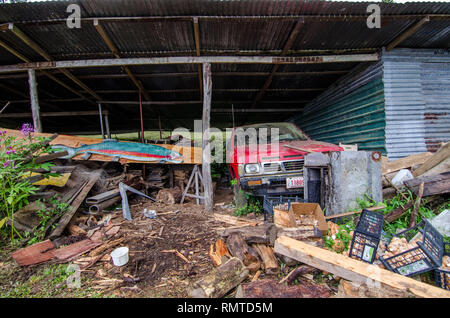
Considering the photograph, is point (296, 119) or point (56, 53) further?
point (296, 119)

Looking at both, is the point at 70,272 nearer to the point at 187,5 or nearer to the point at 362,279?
the point at 362,279

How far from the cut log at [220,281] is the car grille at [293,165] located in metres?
1.86

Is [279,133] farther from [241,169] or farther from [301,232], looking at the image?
[301,232]

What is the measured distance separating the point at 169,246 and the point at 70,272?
1176 millimetres

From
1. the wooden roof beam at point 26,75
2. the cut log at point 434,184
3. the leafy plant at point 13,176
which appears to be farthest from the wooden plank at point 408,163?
the wooden roof beam at point 26,75

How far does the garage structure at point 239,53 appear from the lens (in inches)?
138

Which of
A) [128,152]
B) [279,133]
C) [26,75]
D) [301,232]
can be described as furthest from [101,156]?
[301,232]

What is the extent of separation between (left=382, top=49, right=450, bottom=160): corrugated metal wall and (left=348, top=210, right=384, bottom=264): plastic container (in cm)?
380

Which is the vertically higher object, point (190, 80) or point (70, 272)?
point (190, 80)

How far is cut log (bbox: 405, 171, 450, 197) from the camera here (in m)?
2.71

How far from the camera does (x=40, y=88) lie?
6.41 metres

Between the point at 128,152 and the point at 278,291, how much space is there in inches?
178

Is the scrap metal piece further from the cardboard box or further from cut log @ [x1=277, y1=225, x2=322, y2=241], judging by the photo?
the cardboard box
